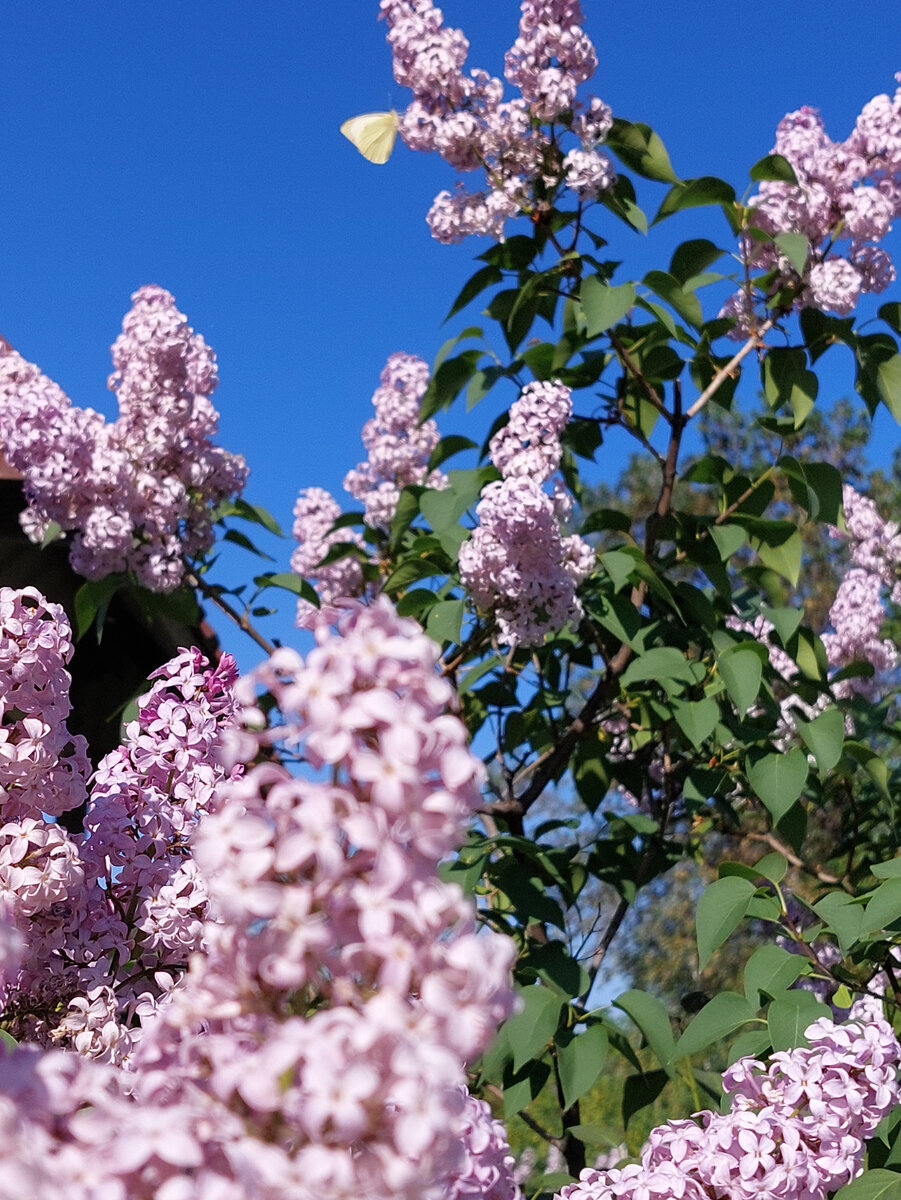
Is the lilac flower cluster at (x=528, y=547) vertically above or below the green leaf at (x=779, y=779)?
above

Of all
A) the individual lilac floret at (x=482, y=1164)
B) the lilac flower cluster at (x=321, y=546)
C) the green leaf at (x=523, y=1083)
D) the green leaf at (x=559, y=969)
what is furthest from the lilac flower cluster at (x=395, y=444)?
the individual lilac floret at (x=482, y=1164)

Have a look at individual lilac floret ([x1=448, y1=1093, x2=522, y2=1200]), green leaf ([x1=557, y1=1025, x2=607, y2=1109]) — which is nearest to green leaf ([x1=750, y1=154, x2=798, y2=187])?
green leaf ([x1=557, y1=1025, x2=607, y2=1109])

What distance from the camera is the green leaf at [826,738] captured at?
2371 mm

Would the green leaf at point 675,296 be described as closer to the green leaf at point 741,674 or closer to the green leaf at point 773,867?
the green leaf at point 741,674

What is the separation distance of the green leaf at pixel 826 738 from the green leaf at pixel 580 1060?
0.70 meters

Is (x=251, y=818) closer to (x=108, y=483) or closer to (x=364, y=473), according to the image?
(x=108, y=483)

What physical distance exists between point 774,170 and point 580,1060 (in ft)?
6.11

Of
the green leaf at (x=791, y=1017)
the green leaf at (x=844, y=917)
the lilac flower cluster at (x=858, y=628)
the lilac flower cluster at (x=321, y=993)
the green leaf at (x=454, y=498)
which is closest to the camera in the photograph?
the lilac flower cluster at (x=321, y=993)

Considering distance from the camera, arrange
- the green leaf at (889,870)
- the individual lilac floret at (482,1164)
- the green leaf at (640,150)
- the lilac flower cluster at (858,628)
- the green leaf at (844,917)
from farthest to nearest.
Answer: the lilac flower cluster at (858,628), the green leaf at (640,150), the green leaf at (889,870), the green leaf at (844,917), the individual lilac floret at (482,1164)

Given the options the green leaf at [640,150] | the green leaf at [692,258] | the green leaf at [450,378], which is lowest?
the green leaf at [692,258]

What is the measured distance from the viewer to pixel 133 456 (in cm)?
260

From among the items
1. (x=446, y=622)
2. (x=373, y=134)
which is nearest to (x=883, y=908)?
(x=446, y=622)

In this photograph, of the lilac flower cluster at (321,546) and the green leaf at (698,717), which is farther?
the lilac flower cluster at (321,546)

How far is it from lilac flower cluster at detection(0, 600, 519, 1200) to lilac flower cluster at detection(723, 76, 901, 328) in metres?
2.25
